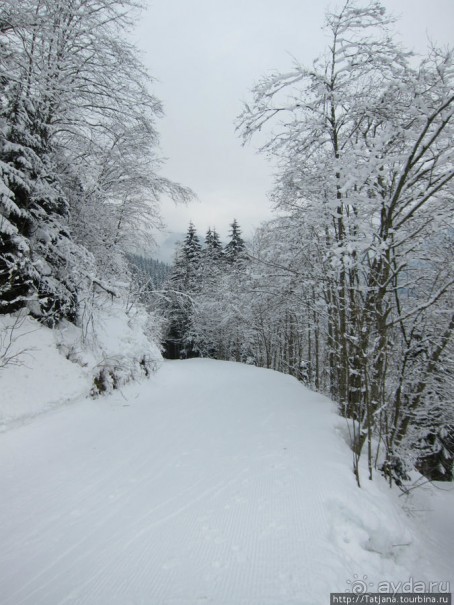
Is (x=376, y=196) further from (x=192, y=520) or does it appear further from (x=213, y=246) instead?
(x=213, y=246)

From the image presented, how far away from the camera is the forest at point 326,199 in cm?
399

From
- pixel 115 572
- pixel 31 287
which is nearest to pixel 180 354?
pixel 31 287

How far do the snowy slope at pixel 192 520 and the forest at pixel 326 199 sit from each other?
75 cm

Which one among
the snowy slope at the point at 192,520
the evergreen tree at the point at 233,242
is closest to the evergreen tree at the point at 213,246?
the evergreen tree at the point at 233,242

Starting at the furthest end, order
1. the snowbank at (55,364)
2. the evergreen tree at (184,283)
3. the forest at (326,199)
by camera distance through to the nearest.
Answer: the evergreen tree at (184,283) → the snowbank at (55,364) → the forest at (326,199)

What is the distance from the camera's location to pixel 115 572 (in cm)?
248

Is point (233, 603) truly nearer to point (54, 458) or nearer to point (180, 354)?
point (54, 458)

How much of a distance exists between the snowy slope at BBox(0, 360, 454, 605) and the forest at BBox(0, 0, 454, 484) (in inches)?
29.5

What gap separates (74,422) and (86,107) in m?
6.99

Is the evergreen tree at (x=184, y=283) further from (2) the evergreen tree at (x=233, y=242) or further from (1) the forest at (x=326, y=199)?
(1) the forest at (x=326, y=199)

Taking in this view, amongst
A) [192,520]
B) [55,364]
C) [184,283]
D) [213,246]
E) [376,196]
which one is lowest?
[192,520]

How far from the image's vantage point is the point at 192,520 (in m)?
3.11

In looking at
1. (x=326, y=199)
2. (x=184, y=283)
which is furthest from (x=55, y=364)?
(x=184, y=283)

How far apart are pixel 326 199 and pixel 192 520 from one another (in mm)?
4899
